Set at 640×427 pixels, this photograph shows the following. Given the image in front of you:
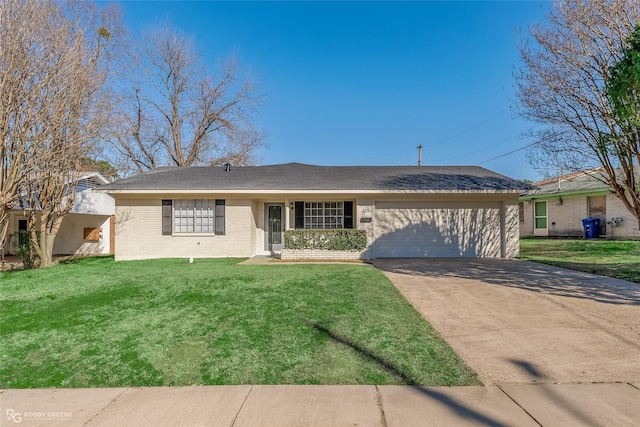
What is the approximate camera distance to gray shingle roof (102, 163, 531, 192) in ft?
40.5

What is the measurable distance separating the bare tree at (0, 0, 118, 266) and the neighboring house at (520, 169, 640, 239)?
18.2m

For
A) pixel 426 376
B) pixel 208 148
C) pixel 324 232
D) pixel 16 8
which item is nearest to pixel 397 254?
pixel 324 232

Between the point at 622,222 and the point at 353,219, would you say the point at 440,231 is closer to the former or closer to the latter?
the point at 353,219

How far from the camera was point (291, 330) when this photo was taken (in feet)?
15.0

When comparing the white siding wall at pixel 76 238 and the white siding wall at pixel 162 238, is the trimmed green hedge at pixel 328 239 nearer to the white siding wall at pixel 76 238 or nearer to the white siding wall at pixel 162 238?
the white siding wall at pixel 162 238

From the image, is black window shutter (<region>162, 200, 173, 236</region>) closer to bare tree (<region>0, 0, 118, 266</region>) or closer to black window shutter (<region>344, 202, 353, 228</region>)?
bare tree (<region>0, 0, 118, 266</region>)

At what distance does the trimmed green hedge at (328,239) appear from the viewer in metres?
12.4

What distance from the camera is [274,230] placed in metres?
13.9

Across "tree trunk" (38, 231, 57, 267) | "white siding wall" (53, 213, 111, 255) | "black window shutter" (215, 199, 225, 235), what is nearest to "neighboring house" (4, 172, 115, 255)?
"white siding wall" (53, 213, 111, 255)

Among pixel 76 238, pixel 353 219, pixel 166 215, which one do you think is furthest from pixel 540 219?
pixel 76 238

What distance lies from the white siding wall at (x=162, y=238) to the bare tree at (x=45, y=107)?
6.51 ft

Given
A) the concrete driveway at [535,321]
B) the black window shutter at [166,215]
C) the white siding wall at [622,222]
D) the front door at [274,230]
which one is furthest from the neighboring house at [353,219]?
the white siding wall at [622,222]

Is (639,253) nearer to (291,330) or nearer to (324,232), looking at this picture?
(324,232)

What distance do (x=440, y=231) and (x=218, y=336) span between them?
10328 millimetres
